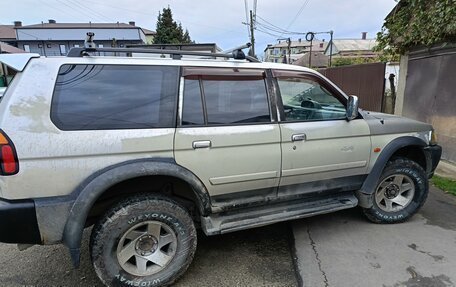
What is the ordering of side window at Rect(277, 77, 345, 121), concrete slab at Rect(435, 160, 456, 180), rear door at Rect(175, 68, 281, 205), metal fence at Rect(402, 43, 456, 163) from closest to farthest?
rear door at Rect(175, 68, 281, 205)
side window at Rect(277, 77, 345, 121)
concrete slab at Rect(435, 160, 456, 180)
metal fence at Rect(402, 43, 456, 163)

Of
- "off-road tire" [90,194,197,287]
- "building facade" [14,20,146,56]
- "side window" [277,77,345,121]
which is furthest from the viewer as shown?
"building facade" [14,20,146,56]

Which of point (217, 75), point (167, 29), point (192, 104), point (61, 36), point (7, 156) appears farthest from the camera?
point (61, 36)

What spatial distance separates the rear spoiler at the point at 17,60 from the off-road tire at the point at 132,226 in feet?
4.16

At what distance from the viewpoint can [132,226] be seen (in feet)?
8.59

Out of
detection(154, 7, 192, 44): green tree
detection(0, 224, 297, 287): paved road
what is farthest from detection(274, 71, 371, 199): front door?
detection(154, 7, 192, 44): green tree

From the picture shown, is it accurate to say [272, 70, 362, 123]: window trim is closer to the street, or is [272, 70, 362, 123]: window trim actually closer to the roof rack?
the roof rack

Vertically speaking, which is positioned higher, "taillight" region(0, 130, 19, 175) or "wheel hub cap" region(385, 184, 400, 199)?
"taillight" region(0, 130, 19, 175)

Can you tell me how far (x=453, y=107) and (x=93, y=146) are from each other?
665 centimetres

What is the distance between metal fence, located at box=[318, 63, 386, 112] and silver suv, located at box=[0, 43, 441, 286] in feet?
21.7

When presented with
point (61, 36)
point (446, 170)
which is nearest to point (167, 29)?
point (61, 36)

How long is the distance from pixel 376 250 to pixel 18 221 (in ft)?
10.5

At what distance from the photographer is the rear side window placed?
8.14 feet

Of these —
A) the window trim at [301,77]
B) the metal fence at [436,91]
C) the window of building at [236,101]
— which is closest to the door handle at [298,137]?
the window trim at [301,77]

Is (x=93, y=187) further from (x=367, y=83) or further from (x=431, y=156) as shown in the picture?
(x=367, y=83)
